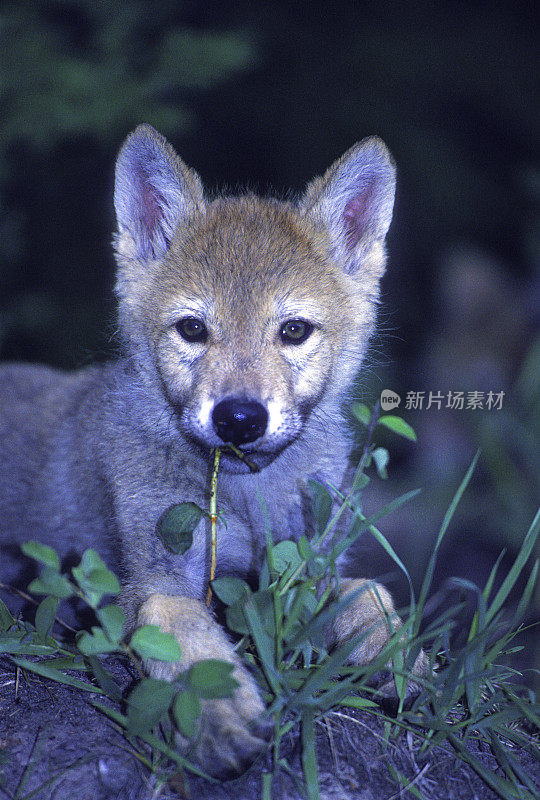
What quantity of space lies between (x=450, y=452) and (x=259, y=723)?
3559mm

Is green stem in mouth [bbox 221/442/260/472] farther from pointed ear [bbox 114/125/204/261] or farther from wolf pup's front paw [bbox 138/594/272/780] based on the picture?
pointed ear [bbox 114/125/204/261]

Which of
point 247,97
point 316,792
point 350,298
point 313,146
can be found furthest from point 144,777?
point 247,97

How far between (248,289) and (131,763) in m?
1.39

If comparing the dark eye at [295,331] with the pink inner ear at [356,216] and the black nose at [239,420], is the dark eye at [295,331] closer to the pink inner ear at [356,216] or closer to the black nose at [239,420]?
the black nose at [239,420]

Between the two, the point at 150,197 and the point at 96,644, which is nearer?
the point at 96,644

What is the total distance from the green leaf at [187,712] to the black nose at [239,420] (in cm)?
74

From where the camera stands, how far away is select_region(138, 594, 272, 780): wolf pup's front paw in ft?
5.10

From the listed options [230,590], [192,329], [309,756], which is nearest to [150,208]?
[192,329]

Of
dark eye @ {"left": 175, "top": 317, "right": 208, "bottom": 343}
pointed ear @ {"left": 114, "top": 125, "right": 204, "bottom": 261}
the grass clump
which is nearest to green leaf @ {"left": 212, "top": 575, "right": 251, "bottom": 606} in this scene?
the grass clump

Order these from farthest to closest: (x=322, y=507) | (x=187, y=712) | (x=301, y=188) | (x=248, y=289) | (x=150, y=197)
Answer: (x=301, y=188) → (x=150, y=197) → (x=248, y=289) → (x=322, y=507) → (x=187, y=712)

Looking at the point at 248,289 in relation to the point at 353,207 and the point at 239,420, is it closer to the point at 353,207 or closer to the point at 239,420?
the point at 239,420

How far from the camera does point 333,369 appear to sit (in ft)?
8.33

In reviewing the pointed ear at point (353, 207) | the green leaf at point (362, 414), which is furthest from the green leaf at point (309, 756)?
the pointed ear at point (353, 207)

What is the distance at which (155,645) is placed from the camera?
1615mm
